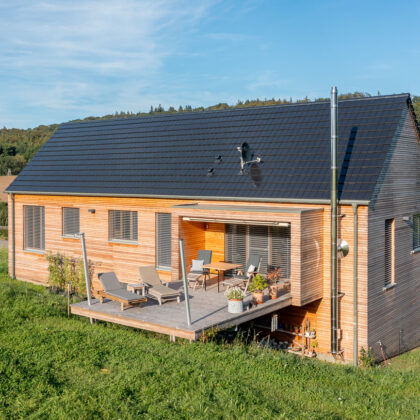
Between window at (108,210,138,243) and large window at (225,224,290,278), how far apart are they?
3.55m

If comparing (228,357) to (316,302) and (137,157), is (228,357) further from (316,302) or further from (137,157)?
(137,157)

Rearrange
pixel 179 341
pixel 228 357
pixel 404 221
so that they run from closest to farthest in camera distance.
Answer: pixel 228 357 < pixel 179 341 < pixel 404 221

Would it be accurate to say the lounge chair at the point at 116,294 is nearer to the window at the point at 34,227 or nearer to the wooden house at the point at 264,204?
the wooden house at the point at 264,204

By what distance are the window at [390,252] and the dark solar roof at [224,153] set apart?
205 cm

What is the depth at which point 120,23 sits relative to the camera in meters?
22.2

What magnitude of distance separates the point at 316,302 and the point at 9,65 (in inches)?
1167

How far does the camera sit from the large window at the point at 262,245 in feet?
47.2

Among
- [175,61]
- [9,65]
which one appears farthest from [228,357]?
[9,65]

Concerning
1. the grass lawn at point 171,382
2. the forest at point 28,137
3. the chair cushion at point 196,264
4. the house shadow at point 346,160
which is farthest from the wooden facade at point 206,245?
the forest at point 28,137

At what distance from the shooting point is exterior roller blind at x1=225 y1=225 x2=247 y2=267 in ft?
50.1

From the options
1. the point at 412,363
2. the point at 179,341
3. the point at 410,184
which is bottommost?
the point at 412,363

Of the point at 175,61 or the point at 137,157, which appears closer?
the point at 137,157

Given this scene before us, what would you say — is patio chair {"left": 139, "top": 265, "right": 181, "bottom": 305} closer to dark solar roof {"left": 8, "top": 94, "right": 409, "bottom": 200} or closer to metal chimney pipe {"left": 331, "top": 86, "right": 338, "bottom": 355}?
dark solar roof {"left": 8, "top": 94, "right": 409, "bottom": 200}

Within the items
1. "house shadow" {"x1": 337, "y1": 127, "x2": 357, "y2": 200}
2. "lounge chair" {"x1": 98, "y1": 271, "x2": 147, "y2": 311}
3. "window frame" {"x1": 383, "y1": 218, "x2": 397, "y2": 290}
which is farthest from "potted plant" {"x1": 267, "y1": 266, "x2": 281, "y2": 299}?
"lounge chair" {"x1": 98, "y1": 271, "x2": 147, "y2": 311}
